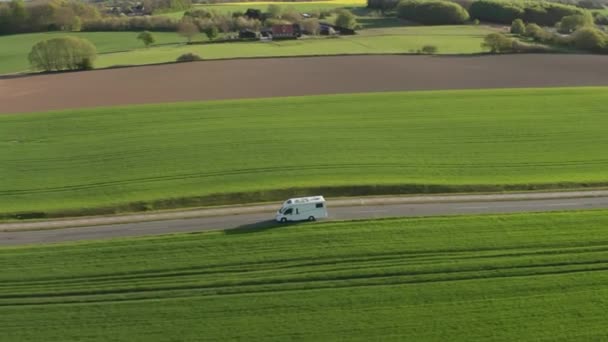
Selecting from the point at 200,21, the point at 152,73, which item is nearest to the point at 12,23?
the point at 200,21

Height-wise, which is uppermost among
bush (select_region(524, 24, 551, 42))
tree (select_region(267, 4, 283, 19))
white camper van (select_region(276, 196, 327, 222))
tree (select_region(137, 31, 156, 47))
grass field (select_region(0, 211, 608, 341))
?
tree (select_region(267, 4, 283, 19))

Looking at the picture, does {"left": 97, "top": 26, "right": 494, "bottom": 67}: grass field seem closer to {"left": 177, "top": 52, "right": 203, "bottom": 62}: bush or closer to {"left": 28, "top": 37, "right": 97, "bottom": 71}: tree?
{"left": 177, "top": 52, "right": 203, "bottom": 62}: bush

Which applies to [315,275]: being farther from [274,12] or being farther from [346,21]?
[274,12]

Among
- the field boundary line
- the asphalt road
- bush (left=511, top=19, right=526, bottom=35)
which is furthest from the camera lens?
bush (left=511, top=19, right=526, bottom=35)

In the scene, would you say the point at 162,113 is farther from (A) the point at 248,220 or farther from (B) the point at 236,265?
(B) the point at 236,265

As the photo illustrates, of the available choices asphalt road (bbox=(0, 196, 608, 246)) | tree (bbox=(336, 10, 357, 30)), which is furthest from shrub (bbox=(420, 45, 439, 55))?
asphalt road (bbox=(0, 196, 608, 246))

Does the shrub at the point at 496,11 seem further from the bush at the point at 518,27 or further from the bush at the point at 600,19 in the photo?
the bush at the point at 600,19
